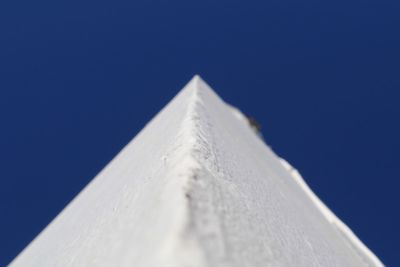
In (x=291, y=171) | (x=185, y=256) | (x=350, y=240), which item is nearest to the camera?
(x=185, y=256)

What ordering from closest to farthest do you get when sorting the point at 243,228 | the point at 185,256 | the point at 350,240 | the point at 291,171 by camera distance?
1. the point at 185,256
2. the point at 243,228
3. the point at 350,240
4. the point at 291,171

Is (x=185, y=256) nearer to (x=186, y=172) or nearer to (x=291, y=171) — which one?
(x=186, y=172)

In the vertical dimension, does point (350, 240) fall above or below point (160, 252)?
above

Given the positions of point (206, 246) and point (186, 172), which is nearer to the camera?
point (206, 246)

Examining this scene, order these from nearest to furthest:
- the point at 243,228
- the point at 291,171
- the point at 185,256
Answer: the point at 185,256, the point at 243,228, the point at 291,171

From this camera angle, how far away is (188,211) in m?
0.42

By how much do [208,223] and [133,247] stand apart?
0.07 meters

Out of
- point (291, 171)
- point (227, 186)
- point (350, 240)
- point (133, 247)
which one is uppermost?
point (291, 171)

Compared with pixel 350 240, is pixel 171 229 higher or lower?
lower

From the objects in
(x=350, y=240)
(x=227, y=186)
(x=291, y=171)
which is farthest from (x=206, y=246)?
(x=291, y=171)

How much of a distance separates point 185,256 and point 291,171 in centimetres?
206

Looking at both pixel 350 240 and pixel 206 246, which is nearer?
pixel 206 246

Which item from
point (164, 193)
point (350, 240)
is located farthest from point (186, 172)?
point (350, 240)

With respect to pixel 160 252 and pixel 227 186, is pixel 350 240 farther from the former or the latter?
pixel 160 252
